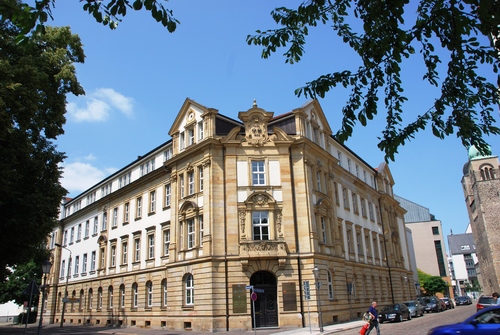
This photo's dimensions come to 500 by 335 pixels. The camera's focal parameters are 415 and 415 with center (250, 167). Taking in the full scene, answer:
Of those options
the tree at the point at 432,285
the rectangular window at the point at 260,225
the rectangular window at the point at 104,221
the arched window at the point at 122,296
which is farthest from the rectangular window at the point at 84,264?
the tree at the point at 432,285

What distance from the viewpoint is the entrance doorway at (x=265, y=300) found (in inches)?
1085

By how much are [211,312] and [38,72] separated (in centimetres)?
1756

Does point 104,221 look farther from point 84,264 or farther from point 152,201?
point 152,201

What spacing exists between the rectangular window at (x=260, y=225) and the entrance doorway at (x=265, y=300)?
2.47m

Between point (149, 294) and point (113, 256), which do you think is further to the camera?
point (113, 256)

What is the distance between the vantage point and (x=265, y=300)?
28.1 meters

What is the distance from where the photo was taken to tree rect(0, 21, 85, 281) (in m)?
18.5

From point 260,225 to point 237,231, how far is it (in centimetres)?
169

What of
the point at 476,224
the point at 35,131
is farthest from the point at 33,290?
the point at 476,224

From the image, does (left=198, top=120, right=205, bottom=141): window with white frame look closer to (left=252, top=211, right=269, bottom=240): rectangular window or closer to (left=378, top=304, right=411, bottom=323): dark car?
(left=252, top=211, right=269, bottom=240): rectangular window

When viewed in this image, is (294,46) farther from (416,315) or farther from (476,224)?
(476,224)

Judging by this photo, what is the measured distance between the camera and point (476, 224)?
10212cm

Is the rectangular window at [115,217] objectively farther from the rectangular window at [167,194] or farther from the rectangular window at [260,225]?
the rectangular window at [260,225]

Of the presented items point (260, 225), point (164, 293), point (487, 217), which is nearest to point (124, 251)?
point (164, 293)
